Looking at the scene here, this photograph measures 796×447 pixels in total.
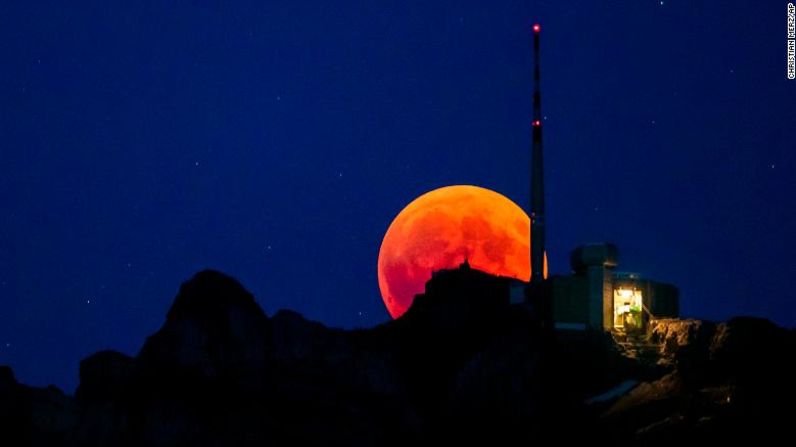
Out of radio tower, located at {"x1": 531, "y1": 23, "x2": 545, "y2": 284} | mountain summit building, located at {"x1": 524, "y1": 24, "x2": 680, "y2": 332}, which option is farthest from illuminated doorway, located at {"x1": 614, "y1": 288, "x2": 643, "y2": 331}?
radio tower, located at {"x1": 531, "y1": 23, "x2": 545, "y2": 284}

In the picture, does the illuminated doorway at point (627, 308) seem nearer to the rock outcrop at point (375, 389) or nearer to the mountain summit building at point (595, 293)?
the mountain summit building at point (595, 293)

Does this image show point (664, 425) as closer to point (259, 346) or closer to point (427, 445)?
point (427, 445)

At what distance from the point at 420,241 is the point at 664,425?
30.6 m

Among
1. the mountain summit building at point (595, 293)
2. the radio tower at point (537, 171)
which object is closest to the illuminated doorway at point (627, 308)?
the mountain summit building at point (595, 293)

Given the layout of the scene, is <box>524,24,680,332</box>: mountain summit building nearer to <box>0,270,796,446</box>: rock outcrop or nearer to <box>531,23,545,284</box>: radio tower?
<box>531,23,545,284</box>: radio tower

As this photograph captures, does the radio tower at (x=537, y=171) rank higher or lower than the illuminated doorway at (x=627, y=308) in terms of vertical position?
higher

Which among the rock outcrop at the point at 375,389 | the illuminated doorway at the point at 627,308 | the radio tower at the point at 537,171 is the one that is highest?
the radio tower at the point at 537,171

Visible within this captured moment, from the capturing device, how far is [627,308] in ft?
267

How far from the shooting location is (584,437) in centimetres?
5997

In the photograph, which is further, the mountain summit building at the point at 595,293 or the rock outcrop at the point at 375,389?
the mountain summit building at the point at 595,293

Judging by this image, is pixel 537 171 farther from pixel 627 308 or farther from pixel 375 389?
pixel 375 389

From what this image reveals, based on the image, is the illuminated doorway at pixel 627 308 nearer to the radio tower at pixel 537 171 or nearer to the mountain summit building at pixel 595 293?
the mountain summit building at pixel 595 293

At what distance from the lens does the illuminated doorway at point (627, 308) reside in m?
81.1

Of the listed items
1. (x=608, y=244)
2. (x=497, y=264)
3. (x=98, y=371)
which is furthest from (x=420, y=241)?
(x=98, y=371)
